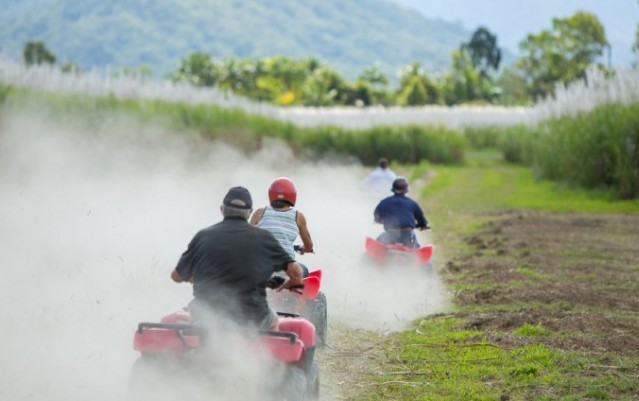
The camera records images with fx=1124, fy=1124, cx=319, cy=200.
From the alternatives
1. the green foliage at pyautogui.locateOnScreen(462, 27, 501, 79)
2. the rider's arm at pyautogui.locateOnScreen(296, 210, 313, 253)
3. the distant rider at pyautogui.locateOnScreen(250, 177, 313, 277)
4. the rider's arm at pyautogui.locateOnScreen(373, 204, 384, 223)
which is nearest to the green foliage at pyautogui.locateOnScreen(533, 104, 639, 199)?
the rider's arm at pyautogui.locateOnScreen(373, 204, 384, 223)

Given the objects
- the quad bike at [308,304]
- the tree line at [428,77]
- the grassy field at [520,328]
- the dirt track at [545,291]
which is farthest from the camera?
the tree line at [428,77]

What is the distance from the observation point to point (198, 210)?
2095 cm

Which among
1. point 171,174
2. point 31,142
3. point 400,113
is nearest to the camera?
point 31,142

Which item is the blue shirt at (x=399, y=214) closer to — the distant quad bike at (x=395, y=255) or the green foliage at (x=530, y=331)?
the distant quad bike at (x=395, y=255)

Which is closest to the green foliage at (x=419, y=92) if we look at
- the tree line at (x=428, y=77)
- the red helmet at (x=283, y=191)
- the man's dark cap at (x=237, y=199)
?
the tree line at (x=428, y=77)

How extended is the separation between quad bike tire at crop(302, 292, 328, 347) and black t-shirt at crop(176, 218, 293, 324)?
291 centimetres

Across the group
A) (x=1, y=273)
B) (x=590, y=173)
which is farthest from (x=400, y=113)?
(x=1, y=273)

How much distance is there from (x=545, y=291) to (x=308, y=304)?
16.6 feet

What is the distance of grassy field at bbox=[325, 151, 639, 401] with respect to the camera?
30.7 ft

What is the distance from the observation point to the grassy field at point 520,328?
9344 millimetres

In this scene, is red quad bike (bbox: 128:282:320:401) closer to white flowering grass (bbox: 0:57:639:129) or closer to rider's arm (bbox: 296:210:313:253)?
rider's arm (bbox: 296:210:313:253)

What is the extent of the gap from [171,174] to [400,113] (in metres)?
32.9

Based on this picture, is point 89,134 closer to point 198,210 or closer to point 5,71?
point 5,71

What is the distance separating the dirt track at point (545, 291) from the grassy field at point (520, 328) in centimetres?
2
